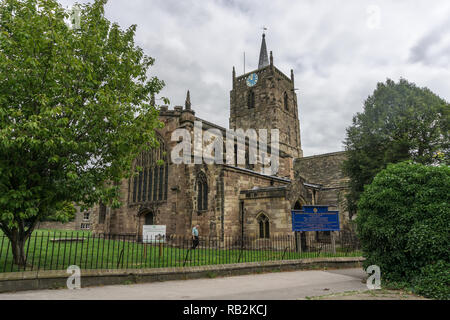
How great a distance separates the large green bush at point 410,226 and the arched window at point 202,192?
1313 centimetres

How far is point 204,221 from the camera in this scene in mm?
20516

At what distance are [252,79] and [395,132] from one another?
31.1 m

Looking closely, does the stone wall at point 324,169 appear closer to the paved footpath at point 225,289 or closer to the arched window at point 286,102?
the arched window at point 286,102

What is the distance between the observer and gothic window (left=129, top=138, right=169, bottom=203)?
2383 cm

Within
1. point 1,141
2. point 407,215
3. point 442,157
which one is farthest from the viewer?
point 442,157

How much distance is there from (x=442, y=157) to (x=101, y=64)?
69.0 ft

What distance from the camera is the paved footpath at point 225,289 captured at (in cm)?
660

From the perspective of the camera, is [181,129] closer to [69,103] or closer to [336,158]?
[69,103]

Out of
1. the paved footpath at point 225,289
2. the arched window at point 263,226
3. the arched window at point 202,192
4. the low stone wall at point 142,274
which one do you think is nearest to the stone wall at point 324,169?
the arched window at point 263,226

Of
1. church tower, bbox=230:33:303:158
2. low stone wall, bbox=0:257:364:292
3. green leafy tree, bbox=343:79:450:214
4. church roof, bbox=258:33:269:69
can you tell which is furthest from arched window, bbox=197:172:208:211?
church roof, bbox=258:33:269:69

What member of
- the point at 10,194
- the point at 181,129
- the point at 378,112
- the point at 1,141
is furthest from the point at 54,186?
the point at 378,112

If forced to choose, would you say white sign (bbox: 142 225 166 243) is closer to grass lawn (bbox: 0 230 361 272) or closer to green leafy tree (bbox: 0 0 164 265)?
grass lawn (bbox: 0 230 361 272)

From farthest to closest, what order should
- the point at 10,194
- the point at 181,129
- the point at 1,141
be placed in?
the point at 181,129
the point at 10,194
the point at 1,141

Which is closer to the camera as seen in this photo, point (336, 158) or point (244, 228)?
point (244, 228)
